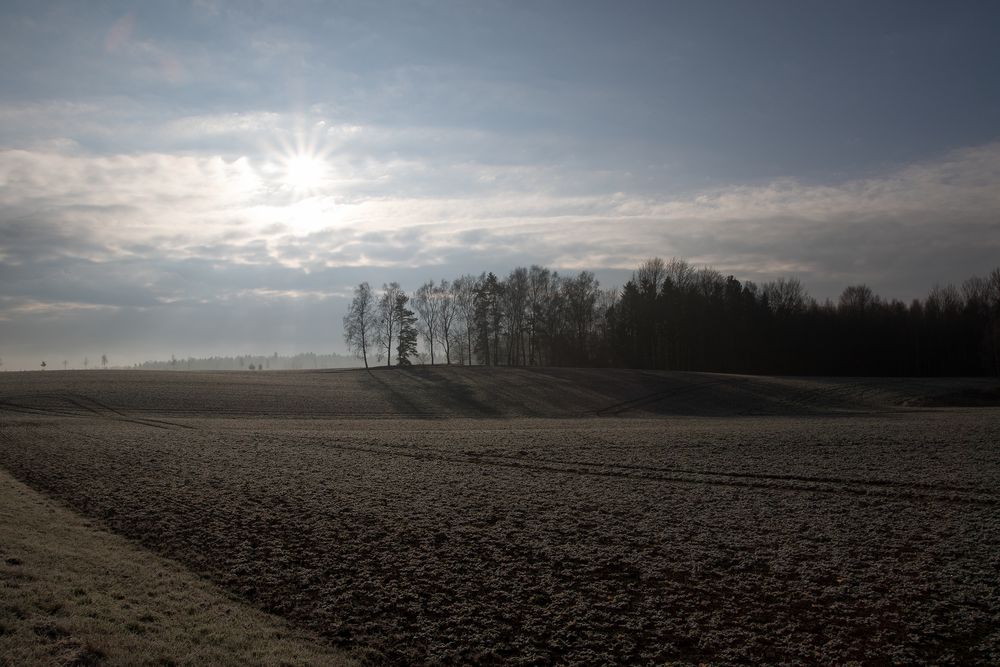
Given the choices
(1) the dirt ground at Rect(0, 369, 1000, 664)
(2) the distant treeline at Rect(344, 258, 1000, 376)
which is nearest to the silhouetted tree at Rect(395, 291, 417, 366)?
(2) the distant treeline at Rect(344, 258, 1000, 376)

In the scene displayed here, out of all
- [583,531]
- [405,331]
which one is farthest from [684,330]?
[583,531]

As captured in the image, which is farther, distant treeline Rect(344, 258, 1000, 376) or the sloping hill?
distant treeline Rect(344, 258, 1000, 376)

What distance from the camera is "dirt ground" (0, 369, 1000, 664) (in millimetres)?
9875

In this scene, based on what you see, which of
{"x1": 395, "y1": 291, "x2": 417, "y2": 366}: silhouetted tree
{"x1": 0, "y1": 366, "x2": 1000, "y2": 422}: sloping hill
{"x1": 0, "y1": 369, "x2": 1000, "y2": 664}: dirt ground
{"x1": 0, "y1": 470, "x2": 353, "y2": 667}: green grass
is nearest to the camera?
{"x1": 0, "y1": 470, "x2": 353, "y2": 667}: green grass

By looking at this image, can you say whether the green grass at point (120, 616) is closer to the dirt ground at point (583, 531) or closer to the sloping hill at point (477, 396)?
the dirt ground at point (583, 531)

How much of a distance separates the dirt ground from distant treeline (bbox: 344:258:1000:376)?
69609 millimetres

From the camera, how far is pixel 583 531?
14977 millimetres

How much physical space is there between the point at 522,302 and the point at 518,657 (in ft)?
340

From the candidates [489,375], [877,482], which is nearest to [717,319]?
[489,375]

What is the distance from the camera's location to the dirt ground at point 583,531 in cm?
988

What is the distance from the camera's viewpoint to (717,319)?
106500 millimetres

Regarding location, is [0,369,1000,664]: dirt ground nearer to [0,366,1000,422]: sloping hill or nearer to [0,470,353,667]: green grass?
[0,470,353,667]: green grass

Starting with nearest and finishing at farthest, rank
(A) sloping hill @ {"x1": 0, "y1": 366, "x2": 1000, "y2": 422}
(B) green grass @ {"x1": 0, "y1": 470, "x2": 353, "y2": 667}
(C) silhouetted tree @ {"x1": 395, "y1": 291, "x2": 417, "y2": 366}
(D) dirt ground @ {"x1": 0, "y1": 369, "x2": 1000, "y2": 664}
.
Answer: (B) green grass @ {"x1": 0, "y1": 470, "x2": 353, "y2": 667}, (D) dirt ground @ {"x1": 0, "y1": 369, "x2": 1000, "y2": 664}, (A) sloping hill @ {"x1": 0, "y1": 366, "x2": 1000, "y2": 422}, (C) silhouetted tree @ {"x1": 395, "y1": 291, "x2": 417, "y2": 366}

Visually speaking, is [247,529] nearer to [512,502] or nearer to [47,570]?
[47,570]
